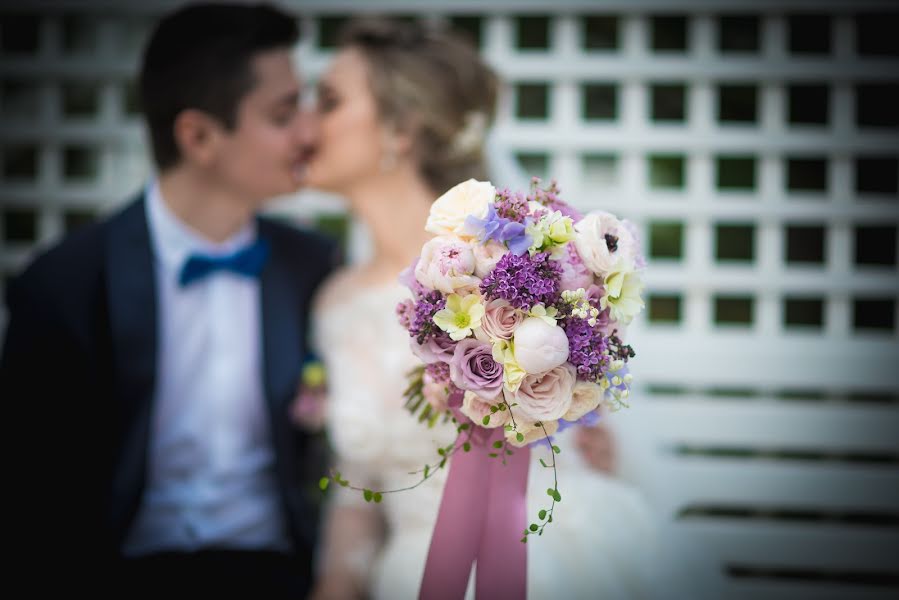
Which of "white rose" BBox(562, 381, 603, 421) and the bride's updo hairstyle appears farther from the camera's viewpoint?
the bride's updo hairstyle

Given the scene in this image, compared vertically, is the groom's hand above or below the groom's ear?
below

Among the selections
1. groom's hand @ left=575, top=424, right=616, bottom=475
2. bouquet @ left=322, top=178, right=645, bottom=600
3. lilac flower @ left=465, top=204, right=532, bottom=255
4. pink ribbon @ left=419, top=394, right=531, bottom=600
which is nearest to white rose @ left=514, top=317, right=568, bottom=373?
bouquet @ left=322, top=178, right=645, bottom=600

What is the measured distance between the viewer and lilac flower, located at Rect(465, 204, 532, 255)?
1.04 meters

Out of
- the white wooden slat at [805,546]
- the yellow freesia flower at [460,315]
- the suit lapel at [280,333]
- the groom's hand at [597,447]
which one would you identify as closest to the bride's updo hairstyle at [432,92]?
the suit lapel at [280,333]

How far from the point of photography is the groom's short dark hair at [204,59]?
208 centimetres

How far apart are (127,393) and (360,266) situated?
29.0 inches

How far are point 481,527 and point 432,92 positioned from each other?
1.27 metres

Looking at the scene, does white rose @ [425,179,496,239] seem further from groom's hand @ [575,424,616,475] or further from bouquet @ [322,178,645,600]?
groom's hand @ [575,424,616,475]

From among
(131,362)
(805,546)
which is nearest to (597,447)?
(805,546)

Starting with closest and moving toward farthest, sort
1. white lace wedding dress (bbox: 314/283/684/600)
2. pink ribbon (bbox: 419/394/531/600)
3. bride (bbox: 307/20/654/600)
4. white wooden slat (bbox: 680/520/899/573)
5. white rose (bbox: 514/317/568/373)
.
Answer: white rose (bbox: 514/317/568/373) < pink ribbon (bbox: 419/394/531/600) < white lace wedding dress (bbox: 314/283/684/600) < bride (bbox: 307/20/654/600) < white wooden slat (bbox: 680/520/899/573)

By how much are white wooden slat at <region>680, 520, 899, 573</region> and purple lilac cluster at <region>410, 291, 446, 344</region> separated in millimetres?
1800

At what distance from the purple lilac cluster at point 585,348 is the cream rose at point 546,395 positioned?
2 centimetres

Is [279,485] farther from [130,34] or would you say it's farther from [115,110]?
[130,34]

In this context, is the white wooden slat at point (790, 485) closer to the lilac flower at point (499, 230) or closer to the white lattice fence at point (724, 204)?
the white lattice fence at point (724, 204)
